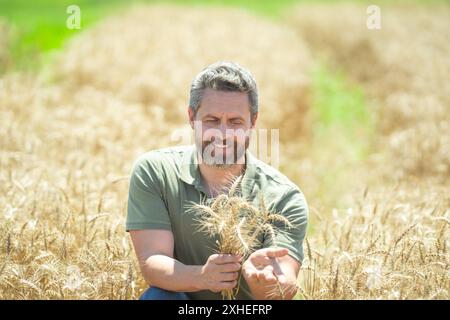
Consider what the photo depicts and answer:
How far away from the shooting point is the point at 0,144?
554cm

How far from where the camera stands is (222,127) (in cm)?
314

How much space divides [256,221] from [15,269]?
1.25m

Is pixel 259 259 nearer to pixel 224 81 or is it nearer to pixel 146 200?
pixel 146 200

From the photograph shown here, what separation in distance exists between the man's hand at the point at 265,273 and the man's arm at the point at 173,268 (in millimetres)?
75

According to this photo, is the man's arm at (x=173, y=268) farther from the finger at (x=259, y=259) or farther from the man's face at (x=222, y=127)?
the man's face at (x=222, y=127)

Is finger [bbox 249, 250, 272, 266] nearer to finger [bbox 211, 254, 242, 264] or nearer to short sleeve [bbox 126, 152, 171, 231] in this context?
finger [bbox 211, 254, 242, 264]

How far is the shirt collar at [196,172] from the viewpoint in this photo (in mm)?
3160

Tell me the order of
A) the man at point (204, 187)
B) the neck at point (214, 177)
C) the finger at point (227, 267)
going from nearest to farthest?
the finger at point (227, 267)
the man at point (204, 187)
the neck at point (214, 177)

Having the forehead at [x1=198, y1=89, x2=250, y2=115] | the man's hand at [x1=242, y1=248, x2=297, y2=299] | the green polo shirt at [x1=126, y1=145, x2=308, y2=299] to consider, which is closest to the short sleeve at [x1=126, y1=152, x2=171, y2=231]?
the green polo shirt at [x1=126, y1=145, x2=308, y2=299]

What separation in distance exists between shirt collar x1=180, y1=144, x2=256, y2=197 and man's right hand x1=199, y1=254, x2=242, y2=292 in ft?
1.73

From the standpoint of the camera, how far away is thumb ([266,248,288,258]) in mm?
2721

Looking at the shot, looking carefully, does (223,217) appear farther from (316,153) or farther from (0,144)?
(316,153)

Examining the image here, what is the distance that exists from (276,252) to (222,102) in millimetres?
860

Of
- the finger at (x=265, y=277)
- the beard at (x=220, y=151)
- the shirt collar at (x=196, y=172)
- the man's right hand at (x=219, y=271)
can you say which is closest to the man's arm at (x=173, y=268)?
the man's right hand at (x=219, y=271)
